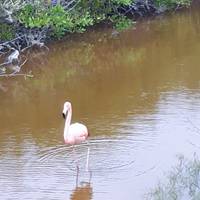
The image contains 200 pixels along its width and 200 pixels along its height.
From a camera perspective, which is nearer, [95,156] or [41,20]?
[95,156]

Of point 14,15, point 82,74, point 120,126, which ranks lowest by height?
point 120,126

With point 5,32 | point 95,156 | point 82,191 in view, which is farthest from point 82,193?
point 5,32

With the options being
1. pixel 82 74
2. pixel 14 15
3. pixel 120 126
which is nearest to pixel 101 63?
pixel 82 74

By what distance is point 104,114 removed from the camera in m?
11.2

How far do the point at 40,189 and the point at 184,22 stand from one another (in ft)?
40.8

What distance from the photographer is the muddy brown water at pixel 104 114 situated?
8.50 meters

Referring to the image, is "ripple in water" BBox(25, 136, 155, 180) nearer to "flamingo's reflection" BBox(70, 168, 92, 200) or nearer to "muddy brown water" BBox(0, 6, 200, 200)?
"muddy brown water" BBox(0, 6, 200, 200)

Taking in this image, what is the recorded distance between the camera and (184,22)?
19.9 m

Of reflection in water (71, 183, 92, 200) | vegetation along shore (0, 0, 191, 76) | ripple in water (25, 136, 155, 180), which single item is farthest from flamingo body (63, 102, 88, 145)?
vegetation along shore (0, 0, 191, 76)

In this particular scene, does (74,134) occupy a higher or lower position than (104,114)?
lower

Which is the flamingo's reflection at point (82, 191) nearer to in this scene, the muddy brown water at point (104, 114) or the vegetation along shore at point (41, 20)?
the muddy brown water at point (104, 114)

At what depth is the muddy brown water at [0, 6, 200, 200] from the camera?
8500 millimetres

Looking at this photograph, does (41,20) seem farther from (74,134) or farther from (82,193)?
(82,193)

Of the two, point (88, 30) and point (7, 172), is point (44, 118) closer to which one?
point (7, 172)
